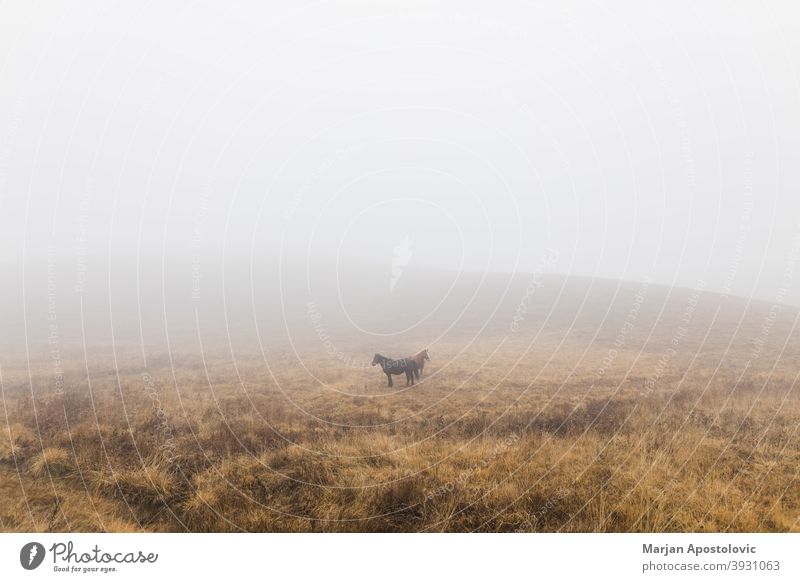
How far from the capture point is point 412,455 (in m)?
8.50

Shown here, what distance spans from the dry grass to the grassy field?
4 cm

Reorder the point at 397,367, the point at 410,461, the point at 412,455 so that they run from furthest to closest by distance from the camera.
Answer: the point at 397,367, the point at 412,455, the point at 410,461

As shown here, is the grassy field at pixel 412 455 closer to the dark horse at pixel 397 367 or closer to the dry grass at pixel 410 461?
the dry grass at pixel 410 461

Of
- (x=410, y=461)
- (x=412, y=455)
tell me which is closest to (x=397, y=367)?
(x=412, y=455)

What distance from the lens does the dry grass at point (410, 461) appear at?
6297mm

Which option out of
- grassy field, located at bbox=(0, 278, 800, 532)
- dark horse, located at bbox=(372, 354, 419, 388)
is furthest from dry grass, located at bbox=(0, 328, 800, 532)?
dark horse, located at bbox=(372, 354, 419, 388)

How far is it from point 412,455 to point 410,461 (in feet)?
1.33

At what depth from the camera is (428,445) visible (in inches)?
366

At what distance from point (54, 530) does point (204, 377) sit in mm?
14655

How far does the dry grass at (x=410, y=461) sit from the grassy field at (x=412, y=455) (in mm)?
37

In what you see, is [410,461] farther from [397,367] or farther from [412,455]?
[397,367]
